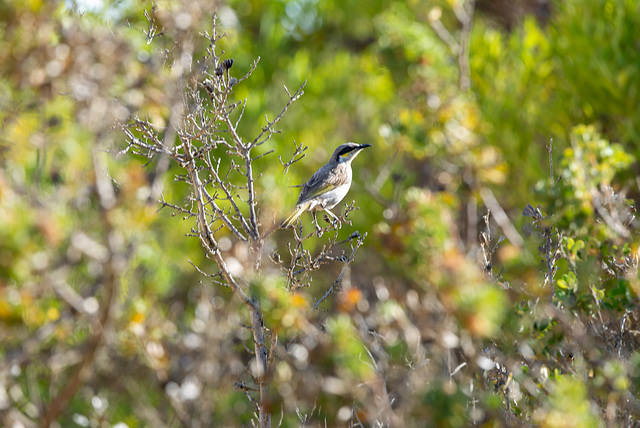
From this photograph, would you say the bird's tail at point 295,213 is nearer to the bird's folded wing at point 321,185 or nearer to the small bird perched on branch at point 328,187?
the small bird perched on branch at point 328,187

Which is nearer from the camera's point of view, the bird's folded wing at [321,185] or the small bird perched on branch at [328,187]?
the small bird perched on branch at [328,187]

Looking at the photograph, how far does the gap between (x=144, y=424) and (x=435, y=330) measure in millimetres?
2483

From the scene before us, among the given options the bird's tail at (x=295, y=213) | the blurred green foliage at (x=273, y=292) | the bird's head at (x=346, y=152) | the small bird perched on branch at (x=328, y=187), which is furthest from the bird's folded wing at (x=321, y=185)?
the blurred green foliage at (x=273, y=292)

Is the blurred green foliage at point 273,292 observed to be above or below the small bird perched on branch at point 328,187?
above

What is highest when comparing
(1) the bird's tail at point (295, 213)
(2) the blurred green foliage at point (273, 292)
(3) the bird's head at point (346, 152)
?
(2) the blurred green foliage at point (273, 292)

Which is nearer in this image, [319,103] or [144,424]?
[144,424]

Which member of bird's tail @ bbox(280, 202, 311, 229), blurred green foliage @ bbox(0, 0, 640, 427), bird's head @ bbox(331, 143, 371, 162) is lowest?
bird's head @ bbox(331, 143, 371, 162)

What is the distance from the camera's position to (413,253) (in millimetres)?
2508

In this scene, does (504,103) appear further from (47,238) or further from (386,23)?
(47,238)

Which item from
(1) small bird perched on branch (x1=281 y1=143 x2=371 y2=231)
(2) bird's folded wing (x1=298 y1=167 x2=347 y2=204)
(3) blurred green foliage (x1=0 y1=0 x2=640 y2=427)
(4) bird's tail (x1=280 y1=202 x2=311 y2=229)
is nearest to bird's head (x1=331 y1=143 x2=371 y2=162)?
(1) small bird perched on branch (x1=281 y1=143 x2=371 y2=231)

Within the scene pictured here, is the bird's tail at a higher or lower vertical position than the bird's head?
higher

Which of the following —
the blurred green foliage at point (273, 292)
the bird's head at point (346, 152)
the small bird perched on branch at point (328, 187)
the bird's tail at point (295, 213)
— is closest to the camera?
the blurred green foliage at point (273, 292)

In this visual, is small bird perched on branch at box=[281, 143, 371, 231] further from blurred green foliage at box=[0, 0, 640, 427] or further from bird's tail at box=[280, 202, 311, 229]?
blurred green foliage at box=[0, 0, 640, 427]

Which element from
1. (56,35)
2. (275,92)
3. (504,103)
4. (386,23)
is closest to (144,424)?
(56,35)
